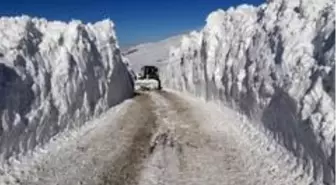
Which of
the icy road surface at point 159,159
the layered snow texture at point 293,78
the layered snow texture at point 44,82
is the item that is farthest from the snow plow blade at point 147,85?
the icy road surface at point 159,159

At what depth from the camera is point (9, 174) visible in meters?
12.9

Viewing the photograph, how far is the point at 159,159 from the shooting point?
15.1m

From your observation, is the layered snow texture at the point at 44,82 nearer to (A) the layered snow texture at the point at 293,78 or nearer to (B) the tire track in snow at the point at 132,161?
(B) the tire track in snow at the point at 132,161

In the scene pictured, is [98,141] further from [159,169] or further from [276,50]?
[276,50]

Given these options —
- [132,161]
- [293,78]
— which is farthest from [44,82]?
[293,78]

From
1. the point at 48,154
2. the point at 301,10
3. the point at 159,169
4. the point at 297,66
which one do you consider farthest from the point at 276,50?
the point at 48,154

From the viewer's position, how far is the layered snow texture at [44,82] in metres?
15.8

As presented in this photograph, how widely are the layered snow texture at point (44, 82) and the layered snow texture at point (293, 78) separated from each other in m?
7.45

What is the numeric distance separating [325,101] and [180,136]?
7.88 meters

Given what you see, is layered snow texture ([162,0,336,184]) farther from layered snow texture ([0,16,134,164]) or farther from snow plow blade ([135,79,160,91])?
snow plow blade ([135,79,160,91])

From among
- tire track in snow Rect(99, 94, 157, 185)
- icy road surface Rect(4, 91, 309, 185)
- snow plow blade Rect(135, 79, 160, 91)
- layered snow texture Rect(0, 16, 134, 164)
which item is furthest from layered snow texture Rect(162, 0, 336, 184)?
snow plow blade Rect(135, 79, 160, 91)

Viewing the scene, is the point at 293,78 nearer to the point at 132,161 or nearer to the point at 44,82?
the point at 132,161

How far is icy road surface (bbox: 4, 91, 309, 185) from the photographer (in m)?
12.9

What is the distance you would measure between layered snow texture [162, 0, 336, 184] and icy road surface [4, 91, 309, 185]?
35.3 inches
